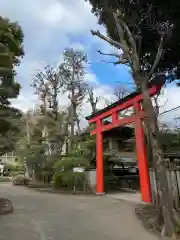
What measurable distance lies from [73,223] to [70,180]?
9949 mm

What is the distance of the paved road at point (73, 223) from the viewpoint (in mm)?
7691

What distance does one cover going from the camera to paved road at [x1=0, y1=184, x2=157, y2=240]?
769 centimetres

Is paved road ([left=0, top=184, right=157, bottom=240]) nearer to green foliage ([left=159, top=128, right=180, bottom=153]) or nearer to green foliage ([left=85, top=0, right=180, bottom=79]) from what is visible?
green foliage ([left=85, top=0, right=180, bottom=79])

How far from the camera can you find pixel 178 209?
9.15 meters

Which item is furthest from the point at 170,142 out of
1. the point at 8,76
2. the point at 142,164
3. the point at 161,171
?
the point at 161,171

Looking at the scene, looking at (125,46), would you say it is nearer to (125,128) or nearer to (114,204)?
(114,204)

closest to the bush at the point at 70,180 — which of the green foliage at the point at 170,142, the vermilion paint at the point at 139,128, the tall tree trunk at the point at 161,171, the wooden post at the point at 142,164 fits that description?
the vermilion paint at the point at 139,128

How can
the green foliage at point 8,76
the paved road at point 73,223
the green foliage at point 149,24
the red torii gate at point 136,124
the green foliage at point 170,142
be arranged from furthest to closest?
the green foliage at point 170,142 < the red torii gate at point 136,124 < the green foliage at point 8,76 < the green foliage at point 149,24 < the paved road at point 73,223

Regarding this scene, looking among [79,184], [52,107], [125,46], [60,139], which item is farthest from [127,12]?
[52,107]

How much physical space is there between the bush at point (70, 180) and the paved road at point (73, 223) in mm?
5802

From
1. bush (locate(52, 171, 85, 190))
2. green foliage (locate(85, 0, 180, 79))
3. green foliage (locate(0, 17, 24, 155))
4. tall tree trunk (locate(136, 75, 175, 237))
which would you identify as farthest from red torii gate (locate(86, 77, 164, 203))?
green foliage (locate(0, 17, 24, 155))

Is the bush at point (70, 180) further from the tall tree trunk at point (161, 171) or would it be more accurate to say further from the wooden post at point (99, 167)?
the tall tree trunk at point (161, 171)

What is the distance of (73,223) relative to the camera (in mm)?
9266

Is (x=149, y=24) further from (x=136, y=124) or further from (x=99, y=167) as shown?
(x=99, y=167)
